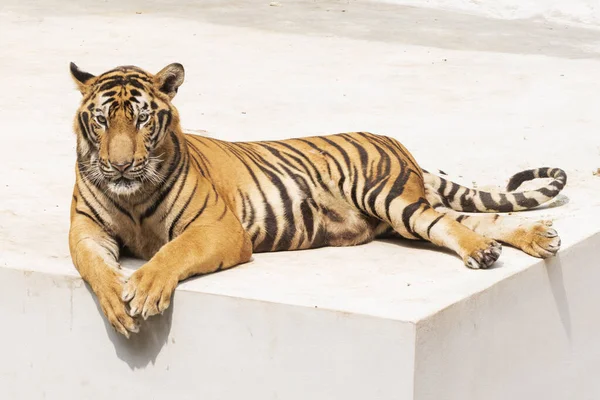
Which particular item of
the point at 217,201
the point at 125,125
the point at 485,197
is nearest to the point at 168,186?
the point at 217,201

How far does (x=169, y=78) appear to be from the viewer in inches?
169

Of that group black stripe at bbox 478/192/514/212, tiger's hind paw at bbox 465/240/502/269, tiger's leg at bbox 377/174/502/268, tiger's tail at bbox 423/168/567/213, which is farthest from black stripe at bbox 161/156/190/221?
black stripe at bbox 478/192/514/212

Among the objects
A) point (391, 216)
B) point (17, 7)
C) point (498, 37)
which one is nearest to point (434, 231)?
point (391, 216)

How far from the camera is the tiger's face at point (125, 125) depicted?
4.05m

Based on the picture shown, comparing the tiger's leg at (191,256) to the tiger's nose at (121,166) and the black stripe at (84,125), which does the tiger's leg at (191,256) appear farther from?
the black stripe at (84,125)

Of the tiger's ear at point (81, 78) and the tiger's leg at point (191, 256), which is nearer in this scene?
the tiger's leg at point (191, 256)

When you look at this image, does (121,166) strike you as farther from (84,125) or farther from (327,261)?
(327,261)

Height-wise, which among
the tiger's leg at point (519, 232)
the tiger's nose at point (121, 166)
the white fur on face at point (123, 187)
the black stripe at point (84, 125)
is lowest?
the tiger's leg at point (519, 232)

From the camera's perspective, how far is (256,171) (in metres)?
4.89

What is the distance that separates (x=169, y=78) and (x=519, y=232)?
1570mm

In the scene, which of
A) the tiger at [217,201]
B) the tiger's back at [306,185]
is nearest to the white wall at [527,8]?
the tiger at [217,201]

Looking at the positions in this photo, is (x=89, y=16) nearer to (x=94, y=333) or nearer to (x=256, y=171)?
(x=256, y=171)

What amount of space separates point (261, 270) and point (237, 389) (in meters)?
0.52

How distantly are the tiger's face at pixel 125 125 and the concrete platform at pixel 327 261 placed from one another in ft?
1.47
